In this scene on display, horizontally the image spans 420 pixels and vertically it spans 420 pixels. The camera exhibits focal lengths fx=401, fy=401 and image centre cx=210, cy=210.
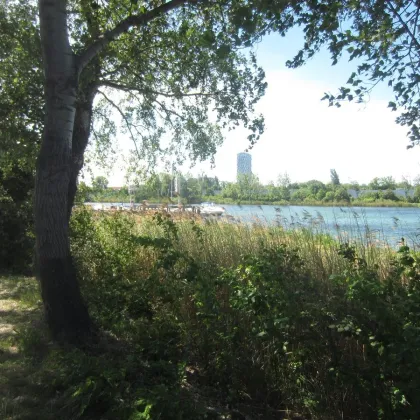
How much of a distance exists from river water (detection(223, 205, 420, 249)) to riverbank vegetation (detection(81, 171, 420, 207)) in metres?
0.23

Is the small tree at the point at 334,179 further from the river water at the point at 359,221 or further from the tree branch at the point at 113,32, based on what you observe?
the tree branch at the point at 113,32

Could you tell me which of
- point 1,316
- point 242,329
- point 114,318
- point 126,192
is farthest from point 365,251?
point 126,192

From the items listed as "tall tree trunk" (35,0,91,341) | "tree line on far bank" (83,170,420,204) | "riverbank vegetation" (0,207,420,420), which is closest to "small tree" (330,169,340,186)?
"tree line on far bank" (83,170,420,204)

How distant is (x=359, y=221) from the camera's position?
615 cm

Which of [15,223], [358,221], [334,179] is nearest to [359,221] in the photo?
[358,221]

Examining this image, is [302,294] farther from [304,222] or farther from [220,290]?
[304,222]

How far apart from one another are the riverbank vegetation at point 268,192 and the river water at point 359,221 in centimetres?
23

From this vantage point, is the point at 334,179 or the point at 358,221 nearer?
the point at 358,221

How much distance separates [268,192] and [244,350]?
24.0 feet

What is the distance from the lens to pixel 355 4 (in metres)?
4.60

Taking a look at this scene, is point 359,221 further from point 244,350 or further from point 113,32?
point 113,32

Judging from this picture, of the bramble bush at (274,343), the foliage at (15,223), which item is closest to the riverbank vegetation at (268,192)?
the foliage at (15,223)

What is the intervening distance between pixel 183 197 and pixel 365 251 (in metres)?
5.21

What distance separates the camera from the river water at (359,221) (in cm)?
582
